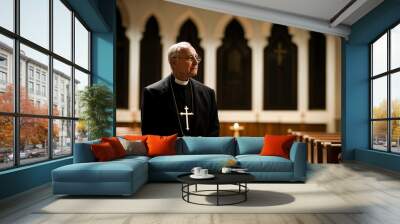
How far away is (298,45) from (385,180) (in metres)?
8.28

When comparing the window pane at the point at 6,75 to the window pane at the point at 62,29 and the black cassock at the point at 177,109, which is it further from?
the black cassock at the point at 177,109

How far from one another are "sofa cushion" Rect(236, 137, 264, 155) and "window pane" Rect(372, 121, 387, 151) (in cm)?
351

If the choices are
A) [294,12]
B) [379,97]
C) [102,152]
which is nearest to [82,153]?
[102,152]

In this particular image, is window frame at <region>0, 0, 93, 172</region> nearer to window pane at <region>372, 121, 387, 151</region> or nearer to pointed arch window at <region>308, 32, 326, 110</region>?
window pane at <region>372, 121, 387, 151</region>

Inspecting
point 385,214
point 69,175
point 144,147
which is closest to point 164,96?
point 144,147

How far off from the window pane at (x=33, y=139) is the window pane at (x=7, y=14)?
3.99 ft

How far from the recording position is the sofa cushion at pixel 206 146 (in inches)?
259

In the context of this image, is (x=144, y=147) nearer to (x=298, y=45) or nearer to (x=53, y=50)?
(x=53, y=50)

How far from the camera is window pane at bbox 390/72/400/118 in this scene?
8023 mm

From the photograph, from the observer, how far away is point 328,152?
9109 mm

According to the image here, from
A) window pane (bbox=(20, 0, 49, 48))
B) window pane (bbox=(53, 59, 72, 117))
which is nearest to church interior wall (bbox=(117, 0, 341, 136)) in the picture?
window pane (bbox=(53, 59, 72, 117))

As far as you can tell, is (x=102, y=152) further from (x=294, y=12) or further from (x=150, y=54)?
(x=150, y=54)

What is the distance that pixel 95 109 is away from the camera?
26.2 ft

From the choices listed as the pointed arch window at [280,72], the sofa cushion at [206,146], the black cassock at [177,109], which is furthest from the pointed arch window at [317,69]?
the sofa cushion at [206,146]
